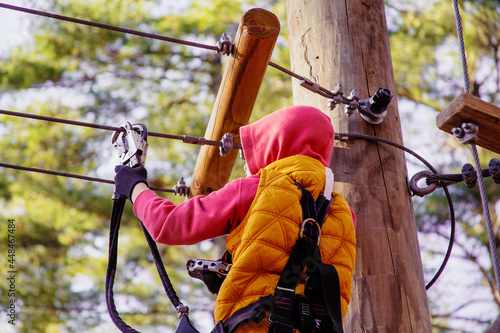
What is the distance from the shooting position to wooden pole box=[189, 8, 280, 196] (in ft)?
6.75

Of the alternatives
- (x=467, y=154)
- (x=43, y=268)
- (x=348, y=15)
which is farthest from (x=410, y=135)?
(x=348, y=15)

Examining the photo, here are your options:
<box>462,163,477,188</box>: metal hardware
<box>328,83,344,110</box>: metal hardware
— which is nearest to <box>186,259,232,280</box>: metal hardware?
<box>328,83,344,110</box>: metal hardware

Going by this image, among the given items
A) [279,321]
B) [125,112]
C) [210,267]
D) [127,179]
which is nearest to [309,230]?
[279,321]

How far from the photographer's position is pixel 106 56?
910cm

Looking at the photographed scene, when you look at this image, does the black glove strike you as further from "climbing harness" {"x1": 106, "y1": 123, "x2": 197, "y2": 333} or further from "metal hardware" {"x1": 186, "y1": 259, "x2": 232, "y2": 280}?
"metal hardware" {"x1": 186, "y1": 259, "x2": 232, "y2": 280}

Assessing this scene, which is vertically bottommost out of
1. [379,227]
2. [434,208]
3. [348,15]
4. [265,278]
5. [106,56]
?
[265,278]

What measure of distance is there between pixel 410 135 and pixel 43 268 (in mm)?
6302

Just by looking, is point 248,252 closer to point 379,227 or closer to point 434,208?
point 379,227

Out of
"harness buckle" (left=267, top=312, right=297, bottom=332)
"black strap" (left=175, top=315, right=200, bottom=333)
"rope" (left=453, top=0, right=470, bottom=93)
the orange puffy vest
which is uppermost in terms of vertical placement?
"rope" (left=453, top=0, right=470, bottom=93)

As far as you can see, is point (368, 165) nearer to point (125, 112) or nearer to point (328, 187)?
point (328, 187)

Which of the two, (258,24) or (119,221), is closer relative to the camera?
(119,221)

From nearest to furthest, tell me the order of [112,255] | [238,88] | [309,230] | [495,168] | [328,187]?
[309,230] → [328,187] → [112,255] → [495,168] → [238,88]

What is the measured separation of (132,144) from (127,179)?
0.52ft

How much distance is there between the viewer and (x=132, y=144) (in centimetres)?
186
